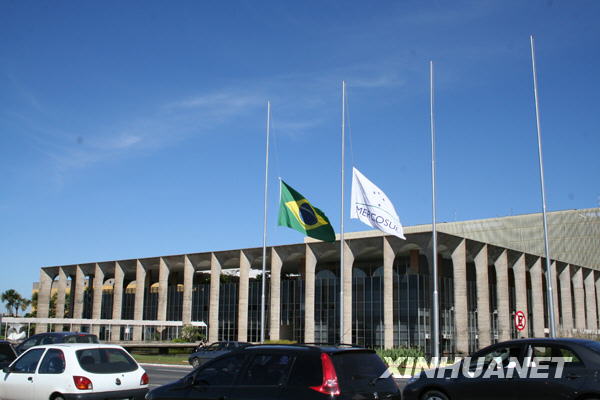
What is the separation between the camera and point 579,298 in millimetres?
63719

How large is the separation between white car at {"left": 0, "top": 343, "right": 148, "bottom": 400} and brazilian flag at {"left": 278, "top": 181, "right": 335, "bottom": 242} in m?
20.2

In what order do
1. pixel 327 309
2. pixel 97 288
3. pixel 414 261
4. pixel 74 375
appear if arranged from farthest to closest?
1. pixel 97 288
2. pixel 327 309
3. pixel 414 261
4. pixel 74 375

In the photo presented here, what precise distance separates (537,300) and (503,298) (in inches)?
307

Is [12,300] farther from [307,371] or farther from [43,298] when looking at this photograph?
[307,371]

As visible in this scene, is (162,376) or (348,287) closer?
(162,376)

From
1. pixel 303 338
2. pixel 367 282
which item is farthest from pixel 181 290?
pixel 367 282

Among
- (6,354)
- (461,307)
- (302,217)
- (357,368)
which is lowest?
(6,354)

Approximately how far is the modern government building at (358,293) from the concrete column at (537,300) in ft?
0.29

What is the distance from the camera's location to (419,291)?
5288cm

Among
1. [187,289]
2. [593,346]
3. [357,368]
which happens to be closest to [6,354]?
[357,368]

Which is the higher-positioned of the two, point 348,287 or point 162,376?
point 348,287

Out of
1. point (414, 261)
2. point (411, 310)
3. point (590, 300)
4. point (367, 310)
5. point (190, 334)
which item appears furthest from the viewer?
point (590, 300)

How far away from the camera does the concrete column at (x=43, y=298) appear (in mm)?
72600

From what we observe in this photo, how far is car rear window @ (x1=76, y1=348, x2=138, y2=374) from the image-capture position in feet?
39.7
